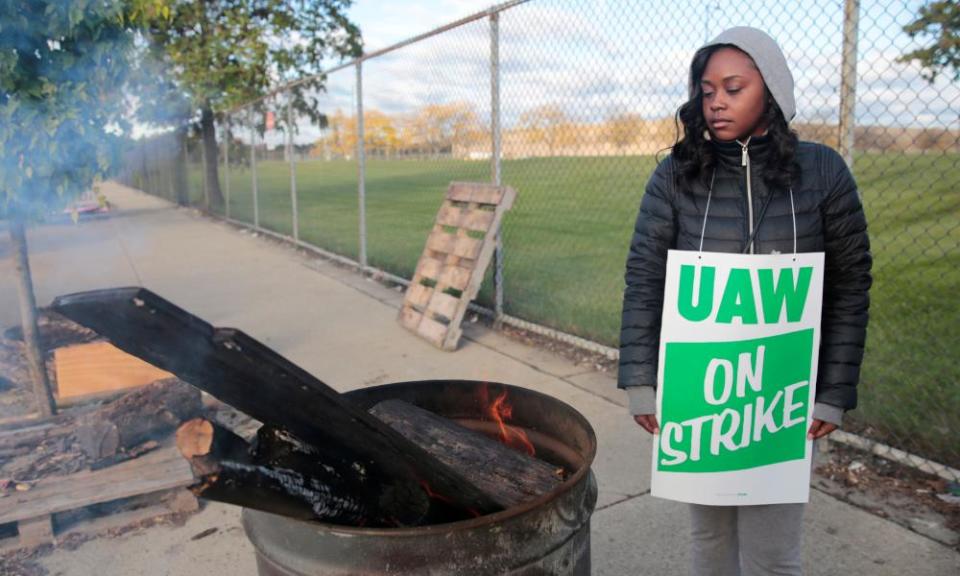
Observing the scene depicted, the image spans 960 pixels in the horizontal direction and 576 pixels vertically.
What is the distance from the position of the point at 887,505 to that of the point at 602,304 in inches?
151

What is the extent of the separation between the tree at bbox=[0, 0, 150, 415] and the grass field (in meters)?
3.19

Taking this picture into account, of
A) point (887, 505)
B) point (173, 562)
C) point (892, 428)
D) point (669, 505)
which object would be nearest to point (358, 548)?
point (173, 562)

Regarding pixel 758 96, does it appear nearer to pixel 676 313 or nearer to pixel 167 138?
pixel 676 313

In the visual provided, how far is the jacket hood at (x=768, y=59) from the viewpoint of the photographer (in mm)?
1850

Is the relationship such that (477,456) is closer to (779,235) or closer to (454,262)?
(779,235)

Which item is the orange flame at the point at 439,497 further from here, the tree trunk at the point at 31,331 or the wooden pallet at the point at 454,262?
the wooden pallet at the point at 454,262

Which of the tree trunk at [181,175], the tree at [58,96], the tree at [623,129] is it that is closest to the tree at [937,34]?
the tree at [623,129]

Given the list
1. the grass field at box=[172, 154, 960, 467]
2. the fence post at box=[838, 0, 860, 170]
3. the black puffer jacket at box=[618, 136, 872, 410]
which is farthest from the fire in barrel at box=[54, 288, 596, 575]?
the grass field at box=[172, 154, 960, 467]

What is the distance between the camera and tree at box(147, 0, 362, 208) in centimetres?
1694

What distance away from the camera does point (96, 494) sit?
3131 mm

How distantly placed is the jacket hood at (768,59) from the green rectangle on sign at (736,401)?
0.62 m

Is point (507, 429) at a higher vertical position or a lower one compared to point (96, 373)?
higher

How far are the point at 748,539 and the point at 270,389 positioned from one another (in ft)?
4.79

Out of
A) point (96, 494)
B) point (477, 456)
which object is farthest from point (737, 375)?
point (96, 494)
